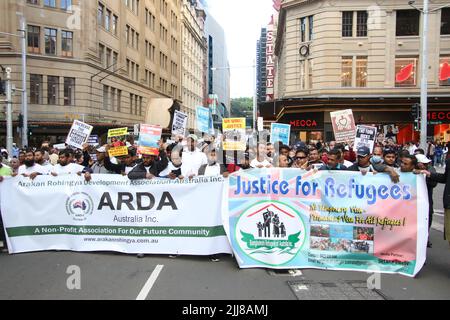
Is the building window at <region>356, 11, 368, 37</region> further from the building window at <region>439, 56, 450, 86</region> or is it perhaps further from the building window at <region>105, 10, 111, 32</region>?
the building window at <region>105, 10, 111, 32</region>

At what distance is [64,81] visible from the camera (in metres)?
34.9

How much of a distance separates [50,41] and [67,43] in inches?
54.3

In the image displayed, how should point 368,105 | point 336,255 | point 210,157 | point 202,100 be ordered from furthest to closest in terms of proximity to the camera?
point 202,100
point 368,105
point 210,157
point 336,255

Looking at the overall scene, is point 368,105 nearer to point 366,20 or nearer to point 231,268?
point 366,20

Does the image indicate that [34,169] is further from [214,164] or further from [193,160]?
[214,164]

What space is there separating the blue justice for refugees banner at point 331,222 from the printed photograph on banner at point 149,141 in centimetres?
222

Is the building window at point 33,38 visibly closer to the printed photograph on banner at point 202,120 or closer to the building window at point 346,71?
the building window at point 346,71

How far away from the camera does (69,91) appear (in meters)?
35.2

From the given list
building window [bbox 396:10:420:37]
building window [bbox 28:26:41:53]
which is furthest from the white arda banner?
building window [bbox 28:26:41:53]

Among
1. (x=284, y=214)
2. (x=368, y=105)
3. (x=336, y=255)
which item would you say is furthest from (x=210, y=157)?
(x=368, y=105)

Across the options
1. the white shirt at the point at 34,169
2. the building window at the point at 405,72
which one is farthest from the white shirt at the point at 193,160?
the building window at the point at 405,72

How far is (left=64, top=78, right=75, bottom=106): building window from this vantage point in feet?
115

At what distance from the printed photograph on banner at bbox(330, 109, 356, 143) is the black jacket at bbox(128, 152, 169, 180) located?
18.2ft

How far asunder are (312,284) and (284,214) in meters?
1.12
